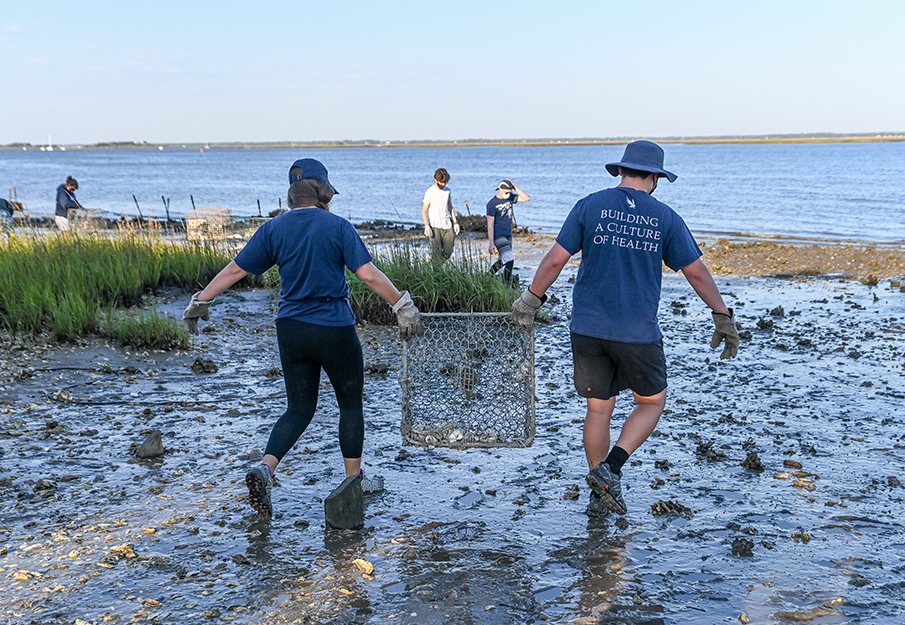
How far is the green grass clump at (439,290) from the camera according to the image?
10430 mm

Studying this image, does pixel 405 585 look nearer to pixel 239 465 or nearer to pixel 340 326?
pixel 340 326

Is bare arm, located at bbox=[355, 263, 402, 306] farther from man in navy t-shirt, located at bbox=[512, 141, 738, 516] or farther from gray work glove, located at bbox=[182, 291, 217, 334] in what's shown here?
gray work glove, located at bbox=[182, 291, 217, 334]

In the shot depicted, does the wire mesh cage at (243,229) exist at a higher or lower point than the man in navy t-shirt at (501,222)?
lower

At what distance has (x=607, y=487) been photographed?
457 centimetres

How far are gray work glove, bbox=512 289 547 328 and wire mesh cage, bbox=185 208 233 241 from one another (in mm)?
13000

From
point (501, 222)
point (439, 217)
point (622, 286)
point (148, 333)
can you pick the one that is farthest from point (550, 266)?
point (439, 217)

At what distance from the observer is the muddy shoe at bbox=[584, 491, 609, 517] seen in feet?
15.4

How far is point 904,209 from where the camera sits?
33.8 meters

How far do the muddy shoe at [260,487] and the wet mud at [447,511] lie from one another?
0.12m

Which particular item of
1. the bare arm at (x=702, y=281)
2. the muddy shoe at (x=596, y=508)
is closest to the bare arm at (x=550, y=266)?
the bare arm at (x=702, y=281)

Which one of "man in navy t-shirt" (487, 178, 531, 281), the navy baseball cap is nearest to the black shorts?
the navy baseball cap

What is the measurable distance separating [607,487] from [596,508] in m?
0.20

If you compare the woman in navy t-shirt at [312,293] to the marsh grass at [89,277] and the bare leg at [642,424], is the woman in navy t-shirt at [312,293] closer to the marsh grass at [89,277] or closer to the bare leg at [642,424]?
the bare leg at [642,424]

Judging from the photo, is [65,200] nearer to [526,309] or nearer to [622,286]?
[526,309]
